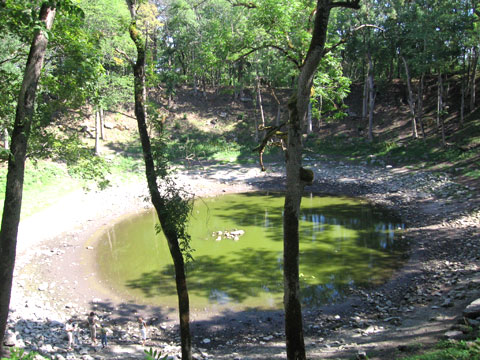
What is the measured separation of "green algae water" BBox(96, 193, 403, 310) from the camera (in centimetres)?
1227

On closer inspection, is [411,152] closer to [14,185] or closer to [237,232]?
[237,232]

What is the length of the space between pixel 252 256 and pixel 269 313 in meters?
4.41

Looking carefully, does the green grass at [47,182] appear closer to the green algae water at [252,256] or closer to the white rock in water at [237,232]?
the green algae water at [252,256]

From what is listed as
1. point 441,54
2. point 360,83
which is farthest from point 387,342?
point 360,83

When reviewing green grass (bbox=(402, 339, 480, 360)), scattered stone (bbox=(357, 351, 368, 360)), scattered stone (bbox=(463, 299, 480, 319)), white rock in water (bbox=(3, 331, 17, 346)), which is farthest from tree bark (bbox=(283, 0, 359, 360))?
white rock in water (bbox=(3, 331, 17, 346))

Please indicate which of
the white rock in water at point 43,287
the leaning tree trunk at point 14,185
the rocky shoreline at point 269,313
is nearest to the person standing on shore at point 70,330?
the rocky shoreline at point 269,313

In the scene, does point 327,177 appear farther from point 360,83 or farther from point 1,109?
point 1,109

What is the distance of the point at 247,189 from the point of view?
2583cm

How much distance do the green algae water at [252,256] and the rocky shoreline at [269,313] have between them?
2.32 feet

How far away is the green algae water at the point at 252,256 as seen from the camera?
40.2ft

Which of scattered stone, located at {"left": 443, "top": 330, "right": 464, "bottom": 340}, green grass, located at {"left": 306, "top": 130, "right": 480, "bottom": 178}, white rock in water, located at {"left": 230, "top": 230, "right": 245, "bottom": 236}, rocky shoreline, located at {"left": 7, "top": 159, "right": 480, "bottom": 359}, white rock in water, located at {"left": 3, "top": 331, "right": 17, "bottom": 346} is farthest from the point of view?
green grass, located at {"left": 306, "top": 130, "right": 480, "bottom": 178}

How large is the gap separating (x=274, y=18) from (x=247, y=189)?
18.4 metres

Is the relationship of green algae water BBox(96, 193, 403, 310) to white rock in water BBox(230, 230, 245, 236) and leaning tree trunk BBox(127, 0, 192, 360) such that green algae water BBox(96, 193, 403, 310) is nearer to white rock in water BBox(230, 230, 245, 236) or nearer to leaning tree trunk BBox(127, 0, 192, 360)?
white rock in water BBox(230, 230, 245, 236)

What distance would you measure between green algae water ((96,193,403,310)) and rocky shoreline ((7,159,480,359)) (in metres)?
0.71
